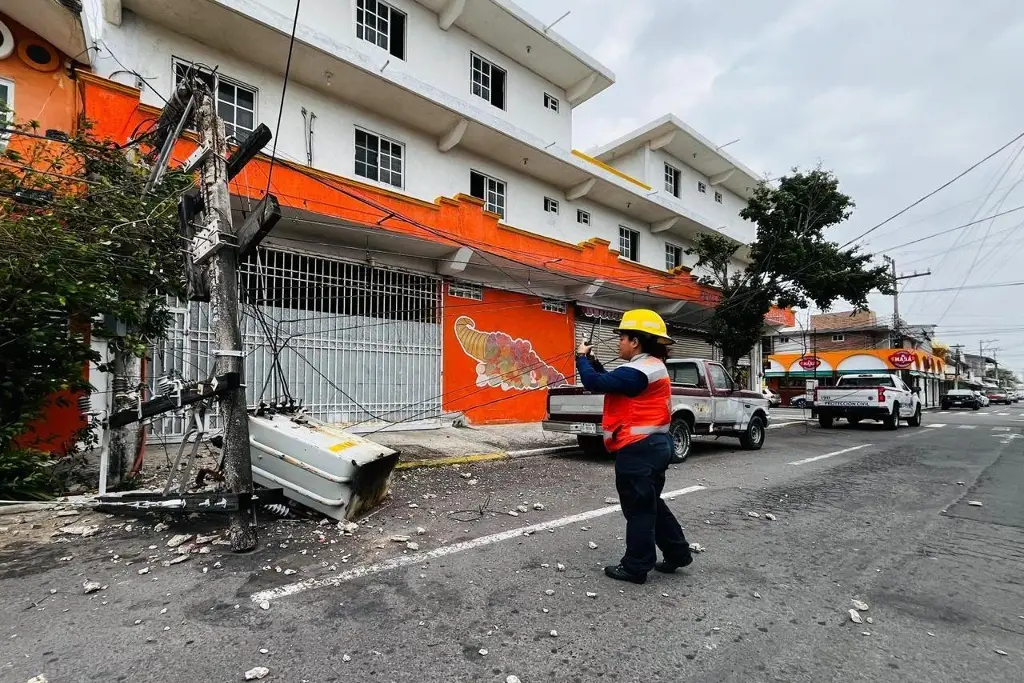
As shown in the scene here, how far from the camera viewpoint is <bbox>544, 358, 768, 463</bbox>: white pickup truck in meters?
8.77

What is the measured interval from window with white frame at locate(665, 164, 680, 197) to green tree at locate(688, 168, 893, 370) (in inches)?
174

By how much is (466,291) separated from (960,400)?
43.7 meters

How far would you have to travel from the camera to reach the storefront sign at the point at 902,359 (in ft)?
101

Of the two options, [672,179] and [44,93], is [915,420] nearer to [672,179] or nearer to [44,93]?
[672,179]

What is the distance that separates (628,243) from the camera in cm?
1845

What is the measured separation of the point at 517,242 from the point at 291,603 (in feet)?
33.8

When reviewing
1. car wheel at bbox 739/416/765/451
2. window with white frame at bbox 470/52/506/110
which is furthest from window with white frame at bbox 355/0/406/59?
car wheel at bbox 739/416/765/451

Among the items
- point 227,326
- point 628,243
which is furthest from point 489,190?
point 227,326

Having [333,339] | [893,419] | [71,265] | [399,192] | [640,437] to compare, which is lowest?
[893,419]

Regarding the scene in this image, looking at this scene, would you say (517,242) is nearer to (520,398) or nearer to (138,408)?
(520,398)

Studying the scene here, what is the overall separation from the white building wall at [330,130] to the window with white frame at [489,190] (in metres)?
0.17

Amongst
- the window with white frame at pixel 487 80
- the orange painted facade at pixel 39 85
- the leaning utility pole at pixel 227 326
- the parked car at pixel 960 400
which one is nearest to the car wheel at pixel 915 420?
the window with white frame at pixel 487 80

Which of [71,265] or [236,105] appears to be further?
[236,105]

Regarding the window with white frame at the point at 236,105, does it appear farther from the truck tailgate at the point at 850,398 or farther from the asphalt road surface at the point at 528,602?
the truck tailgate at the point at 850,398
